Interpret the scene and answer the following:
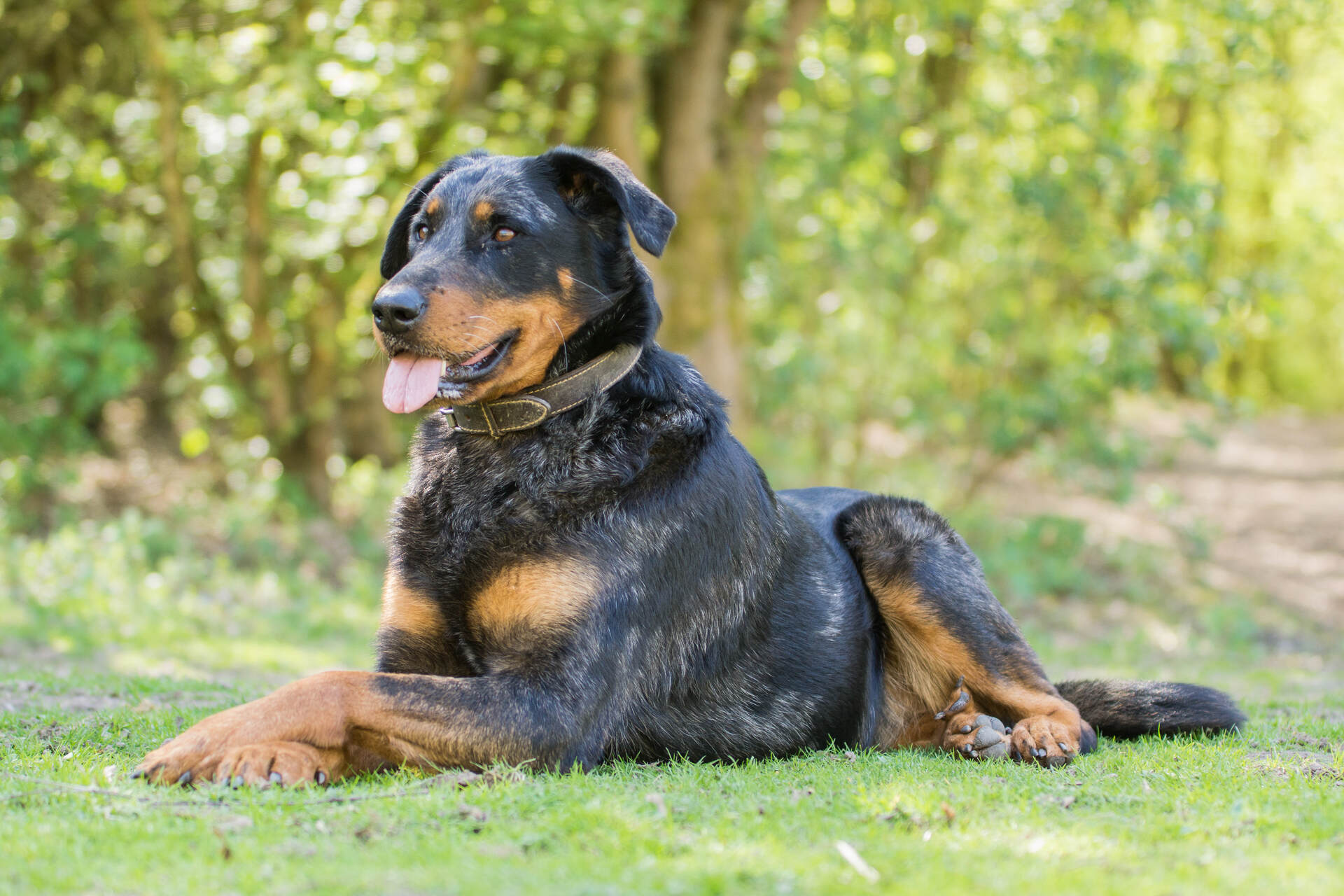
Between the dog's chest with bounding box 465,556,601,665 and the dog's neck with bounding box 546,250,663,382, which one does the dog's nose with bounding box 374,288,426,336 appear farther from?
the dog's chest with bounding box 465,556,601,665

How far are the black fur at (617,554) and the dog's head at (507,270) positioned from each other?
12mm

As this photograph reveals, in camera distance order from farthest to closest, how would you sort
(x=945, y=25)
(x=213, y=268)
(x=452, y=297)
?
(x=945, y=25) → (x=213, y=268) → (x=452, y=297)

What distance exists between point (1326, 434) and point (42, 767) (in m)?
30.6

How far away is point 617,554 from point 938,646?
5.82 ft

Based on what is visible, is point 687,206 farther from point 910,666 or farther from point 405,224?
point 910,666

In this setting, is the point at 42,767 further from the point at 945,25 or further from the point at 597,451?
the point at 945,25

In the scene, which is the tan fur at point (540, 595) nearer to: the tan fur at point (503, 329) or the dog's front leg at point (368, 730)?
the dog's front leg at point (368, 730)

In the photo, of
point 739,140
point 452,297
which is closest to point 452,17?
point 739,140

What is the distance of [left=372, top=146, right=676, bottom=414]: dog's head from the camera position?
179 inches

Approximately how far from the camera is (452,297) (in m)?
4.55

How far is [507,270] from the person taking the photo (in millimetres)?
4770

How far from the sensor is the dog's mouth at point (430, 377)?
15.0 ft

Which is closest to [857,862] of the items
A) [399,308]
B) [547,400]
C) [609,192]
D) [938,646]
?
[547,400]

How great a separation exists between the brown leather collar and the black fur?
45 mm
